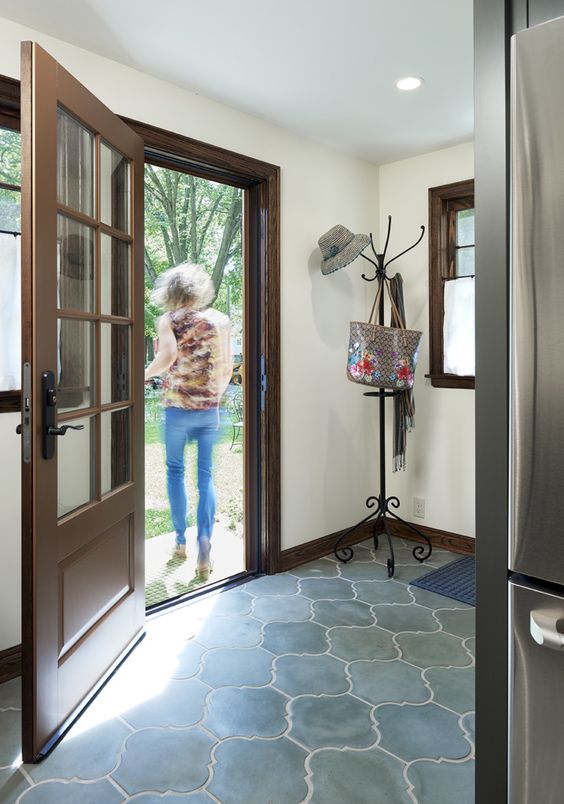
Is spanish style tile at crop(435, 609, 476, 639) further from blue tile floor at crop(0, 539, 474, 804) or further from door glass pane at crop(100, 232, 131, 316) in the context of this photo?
door glass pane at crop(100, 232, 131, 316)

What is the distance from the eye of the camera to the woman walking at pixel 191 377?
313cm

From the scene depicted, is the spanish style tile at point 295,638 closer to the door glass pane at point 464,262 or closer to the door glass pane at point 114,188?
the door glass pane at point 114,188

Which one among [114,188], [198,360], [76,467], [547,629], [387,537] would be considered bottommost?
[387,537]

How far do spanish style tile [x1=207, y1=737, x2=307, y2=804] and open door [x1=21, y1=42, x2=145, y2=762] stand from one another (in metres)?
0.54

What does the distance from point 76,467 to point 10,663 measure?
0.85m

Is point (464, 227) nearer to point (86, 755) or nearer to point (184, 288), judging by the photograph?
point (184, 288)

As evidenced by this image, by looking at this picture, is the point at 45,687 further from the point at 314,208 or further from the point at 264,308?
the point at 314,208

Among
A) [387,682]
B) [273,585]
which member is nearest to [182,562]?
[273,585]

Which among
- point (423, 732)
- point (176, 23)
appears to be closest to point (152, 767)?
point (423, 732)

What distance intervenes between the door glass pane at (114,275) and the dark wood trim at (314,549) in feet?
5.58

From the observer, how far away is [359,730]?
6.21ft

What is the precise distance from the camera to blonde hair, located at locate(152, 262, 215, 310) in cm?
311

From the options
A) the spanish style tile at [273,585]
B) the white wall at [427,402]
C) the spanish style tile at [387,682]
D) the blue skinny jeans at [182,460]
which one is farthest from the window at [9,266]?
the white wall at [427,402]

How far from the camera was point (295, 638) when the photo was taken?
8.24 feet
